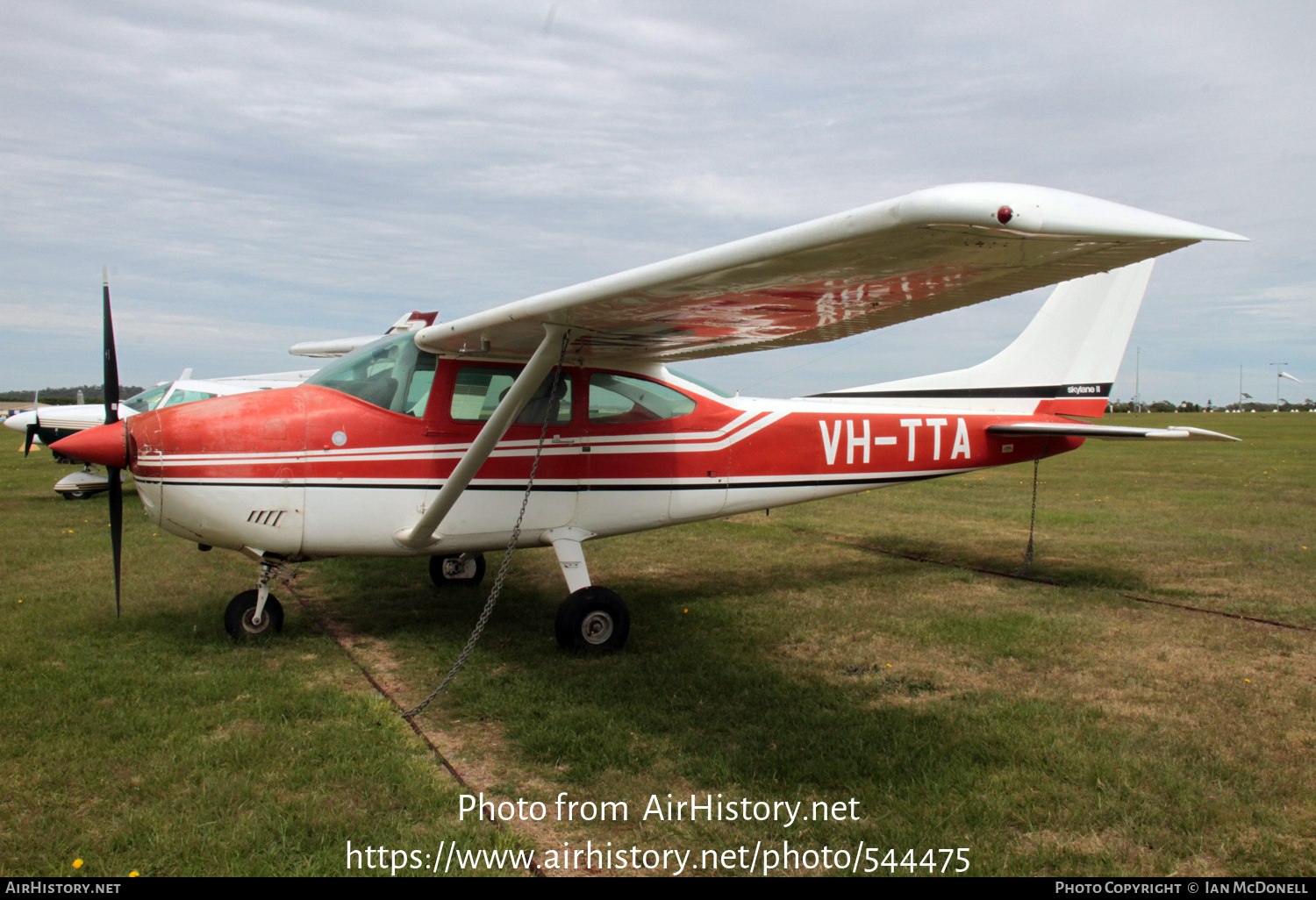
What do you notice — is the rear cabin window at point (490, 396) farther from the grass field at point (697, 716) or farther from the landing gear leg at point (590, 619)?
the grass field at point (697, 716)

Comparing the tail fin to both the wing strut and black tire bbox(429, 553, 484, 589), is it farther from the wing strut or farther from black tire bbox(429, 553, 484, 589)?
the wing strut

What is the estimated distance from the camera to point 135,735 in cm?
395

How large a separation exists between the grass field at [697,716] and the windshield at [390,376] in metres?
→ 1.79

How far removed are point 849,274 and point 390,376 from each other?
3470 mm

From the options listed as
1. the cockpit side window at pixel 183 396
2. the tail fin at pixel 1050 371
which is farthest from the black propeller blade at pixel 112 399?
the cockpit side window at pixel 183 396

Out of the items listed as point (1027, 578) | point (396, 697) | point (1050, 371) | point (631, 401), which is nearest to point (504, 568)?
point (396, 697)

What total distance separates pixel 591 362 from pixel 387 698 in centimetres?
282

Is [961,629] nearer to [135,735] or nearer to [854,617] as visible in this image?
[854,617]

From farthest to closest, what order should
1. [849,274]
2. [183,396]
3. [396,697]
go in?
[183,396]
[396,697]
[849,274]

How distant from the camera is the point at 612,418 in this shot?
6.13 m

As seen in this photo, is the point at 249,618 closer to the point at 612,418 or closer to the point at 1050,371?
the point at 612,418

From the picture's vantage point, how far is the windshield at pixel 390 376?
5.48 metres

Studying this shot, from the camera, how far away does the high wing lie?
8.39 ft
